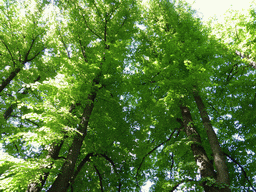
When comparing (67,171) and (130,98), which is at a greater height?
(130,98)

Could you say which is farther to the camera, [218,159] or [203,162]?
[203,162]

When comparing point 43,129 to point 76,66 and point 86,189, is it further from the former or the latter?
point 86,189

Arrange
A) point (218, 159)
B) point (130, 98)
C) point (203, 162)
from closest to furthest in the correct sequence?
point (218, 159) → point (203, 162) → point (130, 98)

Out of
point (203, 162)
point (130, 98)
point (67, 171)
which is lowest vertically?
point (67, 171)

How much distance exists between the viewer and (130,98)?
945 cm

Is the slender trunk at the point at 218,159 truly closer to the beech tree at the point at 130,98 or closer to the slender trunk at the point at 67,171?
the beech tree at the point at 130,98

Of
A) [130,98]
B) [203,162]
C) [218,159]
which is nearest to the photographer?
[218,159]

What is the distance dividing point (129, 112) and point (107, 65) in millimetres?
3097

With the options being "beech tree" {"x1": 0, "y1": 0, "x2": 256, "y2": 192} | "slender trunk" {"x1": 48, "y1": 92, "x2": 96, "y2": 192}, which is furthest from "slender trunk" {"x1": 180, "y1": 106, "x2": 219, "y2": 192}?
"slender trunk" {"x1": 48, "y1": 92, "x2": 96, "y2": 192}

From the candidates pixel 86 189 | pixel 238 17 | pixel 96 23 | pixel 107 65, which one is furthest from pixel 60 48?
pixel 238 17

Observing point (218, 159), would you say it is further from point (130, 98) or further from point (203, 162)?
point (130, 98)

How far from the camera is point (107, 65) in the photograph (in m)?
6.52

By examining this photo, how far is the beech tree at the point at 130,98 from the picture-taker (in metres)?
5.01

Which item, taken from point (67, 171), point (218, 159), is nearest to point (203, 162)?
point (218, 159)
